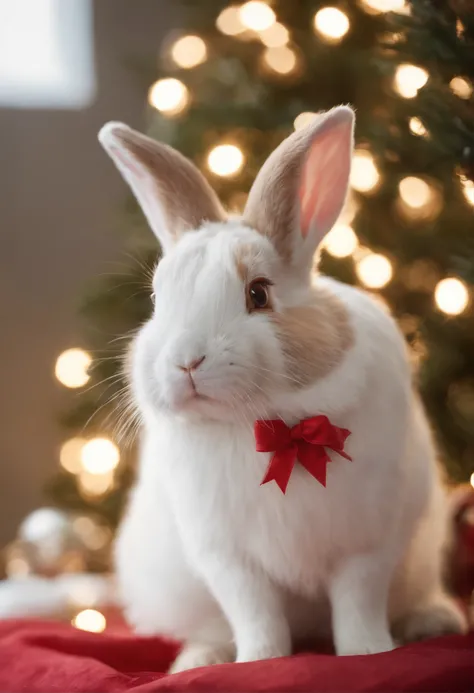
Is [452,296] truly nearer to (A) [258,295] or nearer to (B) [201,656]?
(A) [258,295]

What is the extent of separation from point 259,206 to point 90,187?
1.46 m

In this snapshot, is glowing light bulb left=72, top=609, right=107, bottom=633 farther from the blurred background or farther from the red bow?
the red bow

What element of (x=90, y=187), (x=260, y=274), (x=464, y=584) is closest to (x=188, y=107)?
(x=90, y=187)

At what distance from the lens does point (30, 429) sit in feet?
7.60

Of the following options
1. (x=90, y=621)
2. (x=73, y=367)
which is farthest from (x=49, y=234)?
(x=90, y=621)

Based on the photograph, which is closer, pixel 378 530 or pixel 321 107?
pixel 378 530

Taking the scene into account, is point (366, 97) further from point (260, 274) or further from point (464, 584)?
point (464, 584)

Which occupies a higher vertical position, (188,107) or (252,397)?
(188,107)

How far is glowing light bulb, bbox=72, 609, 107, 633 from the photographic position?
1.51 meters

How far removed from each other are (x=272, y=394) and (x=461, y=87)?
56 cm

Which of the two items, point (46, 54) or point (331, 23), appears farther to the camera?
point (46, 54)

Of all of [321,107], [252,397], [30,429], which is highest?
[321,107]

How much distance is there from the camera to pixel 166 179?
39.3 inches

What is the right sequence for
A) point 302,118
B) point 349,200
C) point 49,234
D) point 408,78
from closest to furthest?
point 408,78, point 302,118, point 349,200, point 49,234
